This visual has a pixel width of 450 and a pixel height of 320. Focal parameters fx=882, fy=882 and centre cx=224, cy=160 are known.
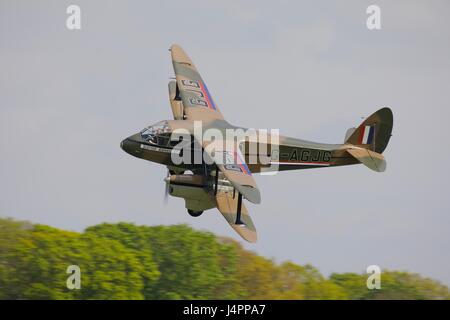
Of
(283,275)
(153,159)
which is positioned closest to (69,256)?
(283,275)

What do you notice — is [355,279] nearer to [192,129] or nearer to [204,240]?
[204,240]

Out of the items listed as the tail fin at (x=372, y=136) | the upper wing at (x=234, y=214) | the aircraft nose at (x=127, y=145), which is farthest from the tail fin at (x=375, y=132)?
the aircraft nose at (x=127, y=145)

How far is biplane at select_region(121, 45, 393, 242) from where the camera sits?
107ft

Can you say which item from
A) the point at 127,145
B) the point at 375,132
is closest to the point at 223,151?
the point at 127,145

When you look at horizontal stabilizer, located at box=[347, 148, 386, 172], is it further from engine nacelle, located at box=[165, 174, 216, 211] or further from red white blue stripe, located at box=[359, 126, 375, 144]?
engine nacelle, located at box=[165, 174, 216, 211]

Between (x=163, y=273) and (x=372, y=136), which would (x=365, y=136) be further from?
(x=163, y=273)

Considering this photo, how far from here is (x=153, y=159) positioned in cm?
3484

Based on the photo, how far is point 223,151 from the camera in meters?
32.5

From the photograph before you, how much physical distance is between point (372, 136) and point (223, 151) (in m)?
7.79

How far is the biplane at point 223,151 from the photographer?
107 feet

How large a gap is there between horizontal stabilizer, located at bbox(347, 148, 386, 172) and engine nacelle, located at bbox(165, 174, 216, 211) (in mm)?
6681

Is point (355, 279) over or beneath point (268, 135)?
beneath

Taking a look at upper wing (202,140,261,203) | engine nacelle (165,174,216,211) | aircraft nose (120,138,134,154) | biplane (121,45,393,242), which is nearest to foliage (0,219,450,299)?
biplane (121,45,393,242)
